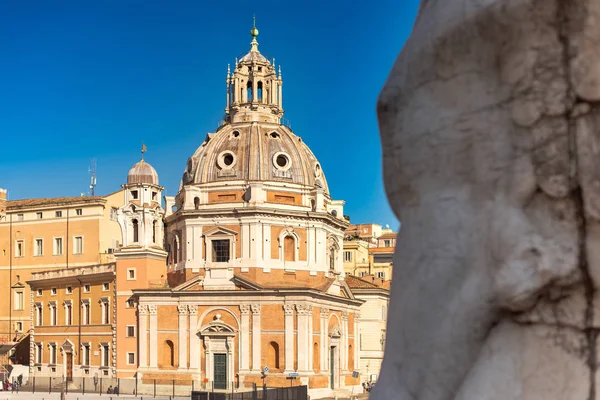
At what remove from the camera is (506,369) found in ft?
10.0

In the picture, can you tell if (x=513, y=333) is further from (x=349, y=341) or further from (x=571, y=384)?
(x=349, y=341)

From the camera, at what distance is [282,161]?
48594mm

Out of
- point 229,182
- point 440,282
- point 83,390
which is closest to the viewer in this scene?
point 440,282

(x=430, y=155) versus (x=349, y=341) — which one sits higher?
(x=430, y=155)

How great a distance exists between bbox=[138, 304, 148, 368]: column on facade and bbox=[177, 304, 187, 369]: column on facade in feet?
5.94

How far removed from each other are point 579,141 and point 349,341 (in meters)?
47.9

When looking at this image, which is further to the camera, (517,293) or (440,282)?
(440,282)

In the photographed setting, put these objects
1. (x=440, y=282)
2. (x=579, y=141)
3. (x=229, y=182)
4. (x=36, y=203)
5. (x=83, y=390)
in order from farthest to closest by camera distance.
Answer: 1. (x=36, y=203)
2. (x=229, y=182)
3. (x=83, y=390)
4. (x=440, y=282)
5. (x=579, y=141)

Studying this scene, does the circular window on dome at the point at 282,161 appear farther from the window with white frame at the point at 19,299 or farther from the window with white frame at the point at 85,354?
the window with white frame at the point at 19,299

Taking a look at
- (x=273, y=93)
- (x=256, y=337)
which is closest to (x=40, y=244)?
(x=273, y=93)

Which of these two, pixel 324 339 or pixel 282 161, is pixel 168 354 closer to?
pixel 324 339

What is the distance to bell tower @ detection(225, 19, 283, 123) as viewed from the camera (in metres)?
51.8

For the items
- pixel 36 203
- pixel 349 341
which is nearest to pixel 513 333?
pixel 349 341

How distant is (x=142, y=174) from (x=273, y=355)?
530 inches
